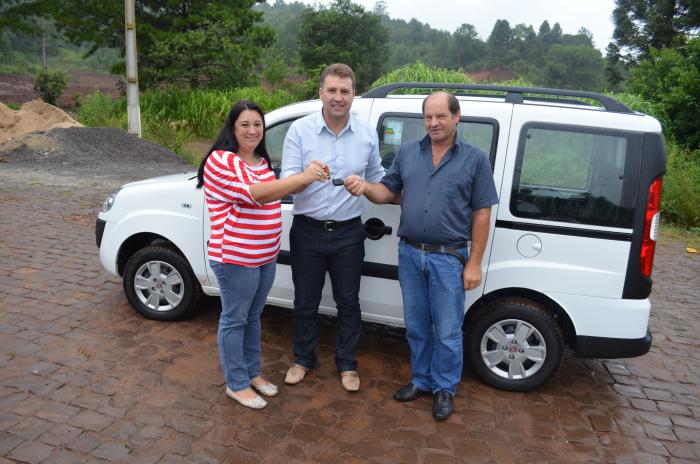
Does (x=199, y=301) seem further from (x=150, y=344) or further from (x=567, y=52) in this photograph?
(x=567, y=52)

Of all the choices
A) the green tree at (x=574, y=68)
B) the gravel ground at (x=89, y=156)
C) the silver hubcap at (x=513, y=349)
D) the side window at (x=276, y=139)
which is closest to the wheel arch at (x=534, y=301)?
the silver hubcap at (x=513, y=349)

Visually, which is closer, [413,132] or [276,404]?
[276,404]

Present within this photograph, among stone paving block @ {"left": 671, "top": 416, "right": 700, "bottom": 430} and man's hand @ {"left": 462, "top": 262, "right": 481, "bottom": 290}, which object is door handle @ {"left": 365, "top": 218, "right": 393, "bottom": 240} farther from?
stone paving block @ {"left": 671, "top": 416, "right": 700, "bottom": 430}

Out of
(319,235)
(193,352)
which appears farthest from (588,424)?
(193,352)

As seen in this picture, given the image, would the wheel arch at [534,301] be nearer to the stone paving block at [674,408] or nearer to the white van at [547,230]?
the white van at [547,230]

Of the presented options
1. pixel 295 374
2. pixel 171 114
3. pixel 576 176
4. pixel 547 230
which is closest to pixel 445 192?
pixel 547 230

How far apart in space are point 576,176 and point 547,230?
38 centimetres

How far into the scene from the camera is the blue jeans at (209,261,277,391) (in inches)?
133

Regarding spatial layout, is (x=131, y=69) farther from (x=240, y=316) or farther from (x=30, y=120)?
(x=240, y=316)

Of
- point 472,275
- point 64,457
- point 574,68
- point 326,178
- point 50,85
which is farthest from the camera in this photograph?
point 574,68

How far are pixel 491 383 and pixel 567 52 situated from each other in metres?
88.0

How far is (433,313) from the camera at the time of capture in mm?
3666

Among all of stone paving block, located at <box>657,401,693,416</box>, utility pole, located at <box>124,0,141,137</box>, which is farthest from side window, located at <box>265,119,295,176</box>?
utility pole, located at <box>124,0,141,137</box>

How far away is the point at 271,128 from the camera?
4.38 meters
